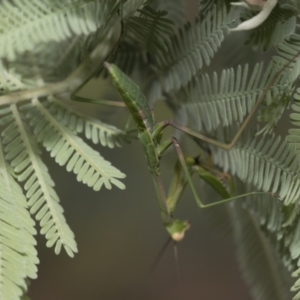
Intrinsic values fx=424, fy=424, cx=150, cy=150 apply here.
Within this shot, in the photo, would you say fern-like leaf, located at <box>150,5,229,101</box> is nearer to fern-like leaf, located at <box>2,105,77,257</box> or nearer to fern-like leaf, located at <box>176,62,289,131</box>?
A: fern-like leaf, located at <box>176,62,289,131</box>

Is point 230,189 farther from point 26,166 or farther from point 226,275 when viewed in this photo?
point 226,275

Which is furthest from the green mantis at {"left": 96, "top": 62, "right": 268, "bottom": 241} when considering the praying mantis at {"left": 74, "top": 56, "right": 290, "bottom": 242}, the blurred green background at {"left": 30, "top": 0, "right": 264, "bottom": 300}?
the blurred green background at {"left": 30, "top": 0, "right": 264, "bottom": 300}

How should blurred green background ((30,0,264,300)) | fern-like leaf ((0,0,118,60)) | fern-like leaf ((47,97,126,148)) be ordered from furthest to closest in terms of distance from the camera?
blurred green background ((30,0,264,300))
fern-like leaf ((47,97,126,148))
fern-like leaf ((0,0,118,60))

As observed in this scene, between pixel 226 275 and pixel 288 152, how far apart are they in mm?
506

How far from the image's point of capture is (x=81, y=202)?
85 cm

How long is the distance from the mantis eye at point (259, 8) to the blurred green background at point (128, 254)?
49 centimetres

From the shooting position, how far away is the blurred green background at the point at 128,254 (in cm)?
83

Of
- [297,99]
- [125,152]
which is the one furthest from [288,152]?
[125,152]

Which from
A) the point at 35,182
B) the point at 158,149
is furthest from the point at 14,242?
the point at 158,149

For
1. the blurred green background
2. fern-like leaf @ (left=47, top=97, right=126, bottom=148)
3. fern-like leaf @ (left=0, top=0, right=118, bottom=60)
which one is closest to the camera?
fern-like leaf @ (left=0, top=0, right=118, bottom=60)

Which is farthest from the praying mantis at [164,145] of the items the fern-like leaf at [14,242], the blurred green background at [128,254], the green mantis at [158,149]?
the blurred green background at [128,254]

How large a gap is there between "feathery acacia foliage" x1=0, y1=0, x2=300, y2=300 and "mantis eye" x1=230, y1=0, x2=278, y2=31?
0.08 ft

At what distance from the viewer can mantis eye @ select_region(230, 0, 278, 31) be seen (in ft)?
1.22

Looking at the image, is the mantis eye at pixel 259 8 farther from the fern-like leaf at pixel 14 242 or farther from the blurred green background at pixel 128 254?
the blurred green background at pixel 128 254
